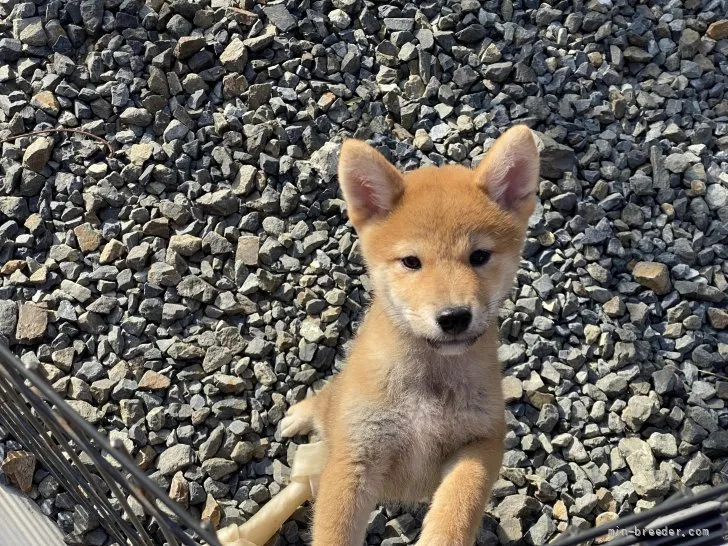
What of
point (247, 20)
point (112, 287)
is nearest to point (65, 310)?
point (112, 287)

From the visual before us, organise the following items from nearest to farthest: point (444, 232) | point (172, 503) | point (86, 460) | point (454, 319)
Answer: point (172, 503) < point (454, 319) < point (444, 232) < point (86, 460)

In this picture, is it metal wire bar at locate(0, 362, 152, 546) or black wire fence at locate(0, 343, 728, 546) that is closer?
black wire fence at locate(0, 343, 728, 546)

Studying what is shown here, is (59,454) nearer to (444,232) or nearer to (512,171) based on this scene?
(444,232)

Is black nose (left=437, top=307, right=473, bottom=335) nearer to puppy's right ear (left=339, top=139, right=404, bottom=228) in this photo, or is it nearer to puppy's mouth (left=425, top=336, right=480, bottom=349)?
puppy's mouth (left=425, top=336, right=480, bottom=349)

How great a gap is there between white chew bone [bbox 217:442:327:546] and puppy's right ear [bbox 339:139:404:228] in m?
1.06

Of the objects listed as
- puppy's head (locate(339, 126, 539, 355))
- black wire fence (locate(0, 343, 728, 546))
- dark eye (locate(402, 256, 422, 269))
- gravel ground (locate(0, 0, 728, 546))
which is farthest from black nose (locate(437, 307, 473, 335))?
gravel ground (locate(0, 0, 728, 546))

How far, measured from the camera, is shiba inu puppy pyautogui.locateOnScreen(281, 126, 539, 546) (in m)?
2.60

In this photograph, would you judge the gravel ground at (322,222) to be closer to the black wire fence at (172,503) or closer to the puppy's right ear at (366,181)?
the puppy's right ear at (366,181)

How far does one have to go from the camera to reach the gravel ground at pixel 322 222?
3.42 m

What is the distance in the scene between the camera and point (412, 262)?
269 cm

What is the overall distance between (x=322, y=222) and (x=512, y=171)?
4.59ft

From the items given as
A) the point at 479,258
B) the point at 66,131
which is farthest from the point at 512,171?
the point at 66,131

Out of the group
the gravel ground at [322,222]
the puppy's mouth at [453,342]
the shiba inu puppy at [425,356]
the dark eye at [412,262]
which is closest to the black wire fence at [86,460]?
the gravel ground at [322,222]

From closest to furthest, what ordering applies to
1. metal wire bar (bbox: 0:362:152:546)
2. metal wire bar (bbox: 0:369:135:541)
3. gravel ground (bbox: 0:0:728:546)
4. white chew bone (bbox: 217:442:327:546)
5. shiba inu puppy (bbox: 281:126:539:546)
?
metal wire bar (bbox: 0:362:152:546) → metal wire bar (bbox: 0:369:135:541) → shiba inu puppy (bbox: 281:126:539:546) → white chew bone (bbox: 217:442:327:546) → gravel ground (bbox: 0:0:728:546)
